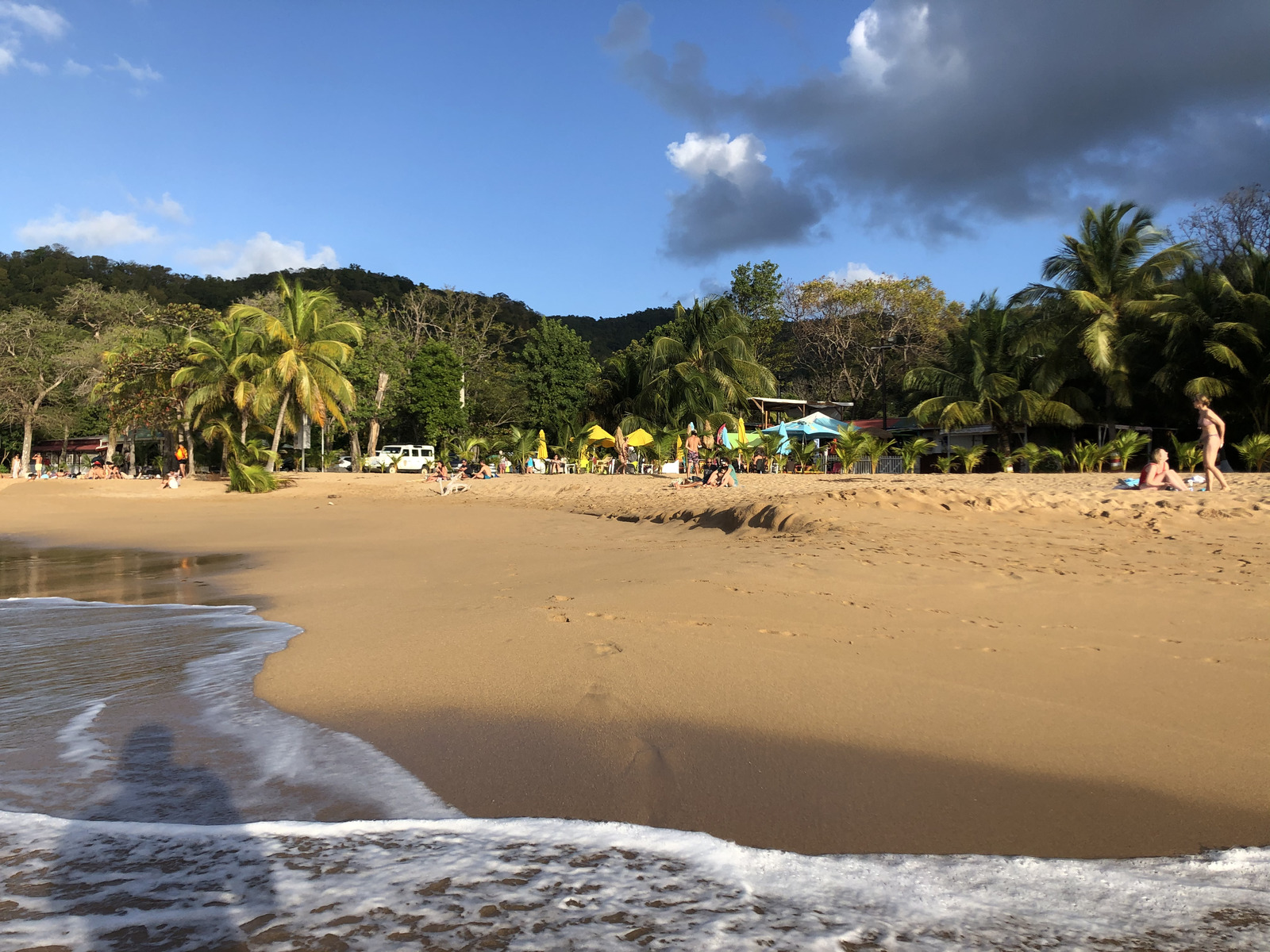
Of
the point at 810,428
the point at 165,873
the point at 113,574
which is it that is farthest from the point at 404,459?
the point at 165,873

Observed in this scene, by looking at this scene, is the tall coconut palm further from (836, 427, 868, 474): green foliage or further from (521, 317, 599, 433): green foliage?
(521, 317, 599, 433): green foliage

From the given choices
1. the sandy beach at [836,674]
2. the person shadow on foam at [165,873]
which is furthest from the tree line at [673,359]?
the person shadow on foam at [165,873]

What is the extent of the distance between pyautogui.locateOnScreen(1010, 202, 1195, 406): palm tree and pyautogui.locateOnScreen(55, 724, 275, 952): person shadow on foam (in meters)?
26.9

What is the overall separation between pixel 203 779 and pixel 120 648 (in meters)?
2.77

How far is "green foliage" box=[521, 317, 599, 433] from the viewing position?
3709cm

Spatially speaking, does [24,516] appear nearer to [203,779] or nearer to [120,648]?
[120,648]

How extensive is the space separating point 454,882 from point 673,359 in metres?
31.8

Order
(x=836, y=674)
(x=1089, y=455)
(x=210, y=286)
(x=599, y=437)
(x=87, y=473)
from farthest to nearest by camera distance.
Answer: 1. (x=210, y=286)
2. (x=87, y=473)
3. (x=599, y=437)
4. (x=1089, y=455)
5. (x=836, y=674)

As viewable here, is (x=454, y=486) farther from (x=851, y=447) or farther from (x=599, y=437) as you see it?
(x=851, y=447)

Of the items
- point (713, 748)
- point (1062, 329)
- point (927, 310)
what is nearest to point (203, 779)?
point (713, 748)

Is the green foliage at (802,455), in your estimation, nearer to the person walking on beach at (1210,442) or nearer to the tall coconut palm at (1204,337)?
→ the tall coconut palm at (1204,337)

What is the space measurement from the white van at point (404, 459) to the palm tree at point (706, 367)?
408 inches

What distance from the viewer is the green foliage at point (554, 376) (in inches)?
1460

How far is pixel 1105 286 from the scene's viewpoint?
25719 millimetres
